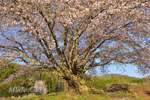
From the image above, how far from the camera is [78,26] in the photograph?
8.58 m

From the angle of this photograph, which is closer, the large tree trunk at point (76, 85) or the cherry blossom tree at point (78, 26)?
the cherry blossom tree at point (78, 26)

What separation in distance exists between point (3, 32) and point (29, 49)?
7.05 ft

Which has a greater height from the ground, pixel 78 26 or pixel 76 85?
pixel 78 26

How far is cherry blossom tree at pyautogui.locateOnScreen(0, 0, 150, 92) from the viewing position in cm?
717

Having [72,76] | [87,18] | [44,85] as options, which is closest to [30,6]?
[87,18]

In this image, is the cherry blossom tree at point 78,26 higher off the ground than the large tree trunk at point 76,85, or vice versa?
the cherry blossom tree at point 78,26

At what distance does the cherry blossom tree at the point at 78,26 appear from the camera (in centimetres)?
717

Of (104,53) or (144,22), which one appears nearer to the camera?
(144,22)

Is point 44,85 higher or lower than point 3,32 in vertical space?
lower

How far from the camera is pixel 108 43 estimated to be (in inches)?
480

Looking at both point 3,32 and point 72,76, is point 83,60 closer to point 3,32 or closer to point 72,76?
point 72,76

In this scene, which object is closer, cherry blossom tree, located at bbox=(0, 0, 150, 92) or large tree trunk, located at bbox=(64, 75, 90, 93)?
cherry blossom tree, located at bbox=(0, 0, 150, 92)

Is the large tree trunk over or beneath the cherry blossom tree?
beneath


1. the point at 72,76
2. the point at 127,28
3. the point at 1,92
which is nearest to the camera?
the point at 127,28
